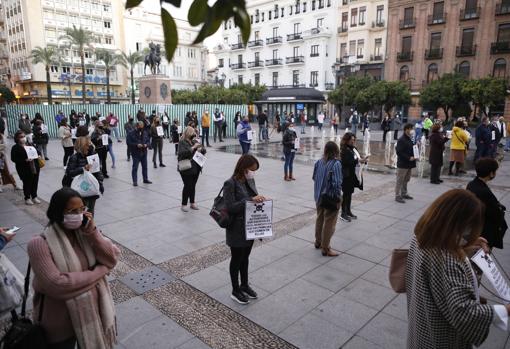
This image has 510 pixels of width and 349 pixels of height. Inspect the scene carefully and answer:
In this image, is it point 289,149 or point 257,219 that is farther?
point 289,149

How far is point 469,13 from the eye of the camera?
37.1 metres

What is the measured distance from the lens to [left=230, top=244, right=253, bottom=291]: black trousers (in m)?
4.12

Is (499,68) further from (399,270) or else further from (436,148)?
(399,270)

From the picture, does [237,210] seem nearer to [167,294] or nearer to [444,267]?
[167,294]

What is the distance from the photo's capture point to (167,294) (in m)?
4.49

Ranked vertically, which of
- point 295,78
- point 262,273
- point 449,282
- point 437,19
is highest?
point 437,19

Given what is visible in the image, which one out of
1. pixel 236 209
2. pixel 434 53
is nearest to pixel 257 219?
pixel 236 209

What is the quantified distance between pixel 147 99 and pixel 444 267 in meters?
29.4

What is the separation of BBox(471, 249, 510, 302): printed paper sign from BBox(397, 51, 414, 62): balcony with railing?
4478cm

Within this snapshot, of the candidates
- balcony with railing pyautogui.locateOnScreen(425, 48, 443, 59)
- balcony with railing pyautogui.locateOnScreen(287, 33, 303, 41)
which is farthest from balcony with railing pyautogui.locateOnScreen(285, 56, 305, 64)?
balcony with railing pyautogui.locateOnScreen(425, 48, 443, 59)

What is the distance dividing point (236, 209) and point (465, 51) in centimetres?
4266

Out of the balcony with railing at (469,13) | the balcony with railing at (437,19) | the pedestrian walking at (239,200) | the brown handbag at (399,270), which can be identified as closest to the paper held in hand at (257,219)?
the pedestrian walking at (239,200)

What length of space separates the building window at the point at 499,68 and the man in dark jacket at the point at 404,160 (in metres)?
35.2

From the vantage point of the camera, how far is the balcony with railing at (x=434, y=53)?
129 feet
